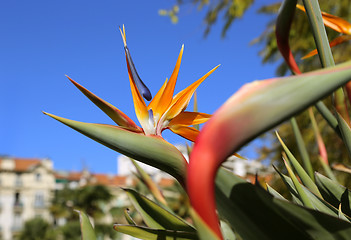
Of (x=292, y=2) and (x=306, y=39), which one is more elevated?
(x=306, y=39)

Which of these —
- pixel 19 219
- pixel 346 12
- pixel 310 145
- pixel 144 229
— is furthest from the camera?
pixel 19 219

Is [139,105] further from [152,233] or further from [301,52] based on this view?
[301,52]

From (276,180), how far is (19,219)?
839 inches

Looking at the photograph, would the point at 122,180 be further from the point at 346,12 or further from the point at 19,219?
the point at 346,12

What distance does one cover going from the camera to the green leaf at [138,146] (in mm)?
214

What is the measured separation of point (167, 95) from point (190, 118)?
31 millimetres

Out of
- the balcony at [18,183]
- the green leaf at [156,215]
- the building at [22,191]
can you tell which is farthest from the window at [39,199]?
the green leaf at [156,215]

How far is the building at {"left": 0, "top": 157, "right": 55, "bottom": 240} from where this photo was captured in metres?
20.4

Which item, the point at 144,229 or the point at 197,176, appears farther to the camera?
the point at 144,229

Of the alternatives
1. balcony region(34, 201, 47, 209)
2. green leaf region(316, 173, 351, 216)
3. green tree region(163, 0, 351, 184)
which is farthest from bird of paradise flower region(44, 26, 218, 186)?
balcony region(34, 201, 47, 209)

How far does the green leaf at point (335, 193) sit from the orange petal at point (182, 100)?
5.7 inches

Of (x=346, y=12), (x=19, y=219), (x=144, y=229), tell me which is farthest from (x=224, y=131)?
(x=19, y=219)

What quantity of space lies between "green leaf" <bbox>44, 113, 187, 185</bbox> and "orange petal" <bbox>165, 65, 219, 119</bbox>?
0.12 m

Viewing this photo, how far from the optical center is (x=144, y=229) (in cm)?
29
